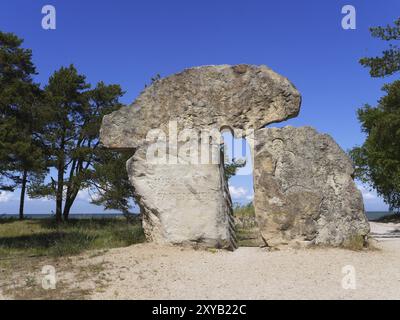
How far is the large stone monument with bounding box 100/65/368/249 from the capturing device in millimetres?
8898

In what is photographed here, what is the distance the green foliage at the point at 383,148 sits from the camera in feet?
44.3

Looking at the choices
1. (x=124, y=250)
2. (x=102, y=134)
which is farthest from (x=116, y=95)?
(x=124, y=250)

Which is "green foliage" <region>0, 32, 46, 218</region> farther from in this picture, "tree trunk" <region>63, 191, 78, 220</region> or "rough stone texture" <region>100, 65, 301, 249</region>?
"rough stone texture" <region>100, 65, 301, 249</region>

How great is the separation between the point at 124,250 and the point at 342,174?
16.0 feet

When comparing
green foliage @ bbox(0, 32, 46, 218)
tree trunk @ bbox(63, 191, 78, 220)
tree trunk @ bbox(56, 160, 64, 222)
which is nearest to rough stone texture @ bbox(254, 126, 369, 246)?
green foliage @ bbox(0, 32, 46, 218)

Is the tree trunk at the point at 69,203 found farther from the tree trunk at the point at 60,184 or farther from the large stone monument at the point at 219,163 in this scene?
the large stone monument at the point at 219,163

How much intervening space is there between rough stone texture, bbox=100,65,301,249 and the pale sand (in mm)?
667

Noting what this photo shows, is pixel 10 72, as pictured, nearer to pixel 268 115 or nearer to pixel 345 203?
pixel 268 115

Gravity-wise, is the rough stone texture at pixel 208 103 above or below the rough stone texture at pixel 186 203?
above

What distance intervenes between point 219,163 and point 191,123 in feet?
3.71

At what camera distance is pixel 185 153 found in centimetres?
919

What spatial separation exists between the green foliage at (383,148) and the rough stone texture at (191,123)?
5188 mm

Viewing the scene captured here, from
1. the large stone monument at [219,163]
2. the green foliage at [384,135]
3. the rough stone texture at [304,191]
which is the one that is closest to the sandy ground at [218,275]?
the rough stone texture at [304,191]

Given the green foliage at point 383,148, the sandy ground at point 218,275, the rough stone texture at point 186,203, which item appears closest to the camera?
the sandy ground at point 218,275
